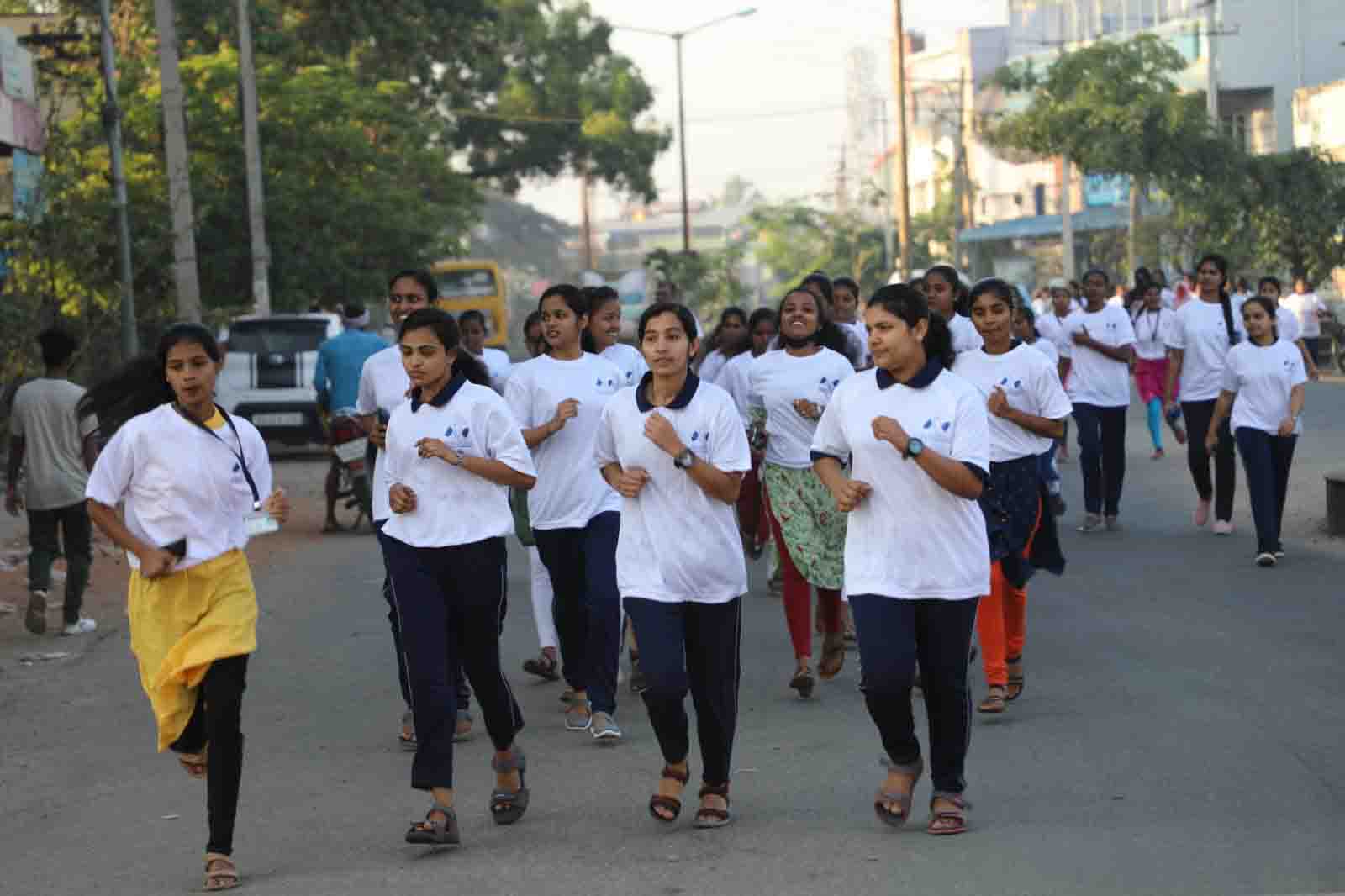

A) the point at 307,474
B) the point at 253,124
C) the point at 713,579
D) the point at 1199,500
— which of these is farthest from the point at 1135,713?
the point at 253,124

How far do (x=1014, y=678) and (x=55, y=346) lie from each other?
20.3ft

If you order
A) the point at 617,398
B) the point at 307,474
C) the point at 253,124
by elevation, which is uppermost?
the point at 253,124

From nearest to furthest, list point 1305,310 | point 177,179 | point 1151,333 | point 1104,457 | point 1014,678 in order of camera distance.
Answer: point 1014,678, point 1104,457, point 1151,333, point 177,179, point 1305,310

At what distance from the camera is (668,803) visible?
703 cm

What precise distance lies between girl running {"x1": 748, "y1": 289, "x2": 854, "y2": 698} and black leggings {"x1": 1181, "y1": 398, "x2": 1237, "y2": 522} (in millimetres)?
5596

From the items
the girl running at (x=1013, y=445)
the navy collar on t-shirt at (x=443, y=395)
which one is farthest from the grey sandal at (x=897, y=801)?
the girl running at (x=1013, y=445)

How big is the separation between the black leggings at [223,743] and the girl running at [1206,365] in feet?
31.0

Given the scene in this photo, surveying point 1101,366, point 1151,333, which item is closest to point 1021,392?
point 1101,366

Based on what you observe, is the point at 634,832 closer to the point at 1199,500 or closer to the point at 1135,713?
the point at 1135,713

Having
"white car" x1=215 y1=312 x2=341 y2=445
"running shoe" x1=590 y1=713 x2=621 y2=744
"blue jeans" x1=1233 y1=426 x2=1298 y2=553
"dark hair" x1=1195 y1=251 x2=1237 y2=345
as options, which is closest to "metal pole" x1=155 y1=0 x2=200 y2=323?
"white car" x1=215 y1=312 x2=341 y2=445

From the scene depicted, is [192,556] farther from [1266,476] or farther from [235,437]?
[1266,476]

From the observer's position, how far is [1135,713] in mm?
8695

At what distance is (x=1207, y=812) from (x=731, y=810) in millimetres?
1518

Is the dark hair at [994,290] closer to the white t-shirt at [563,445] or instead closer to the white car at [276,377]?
the white t-shirt at [563,445]
